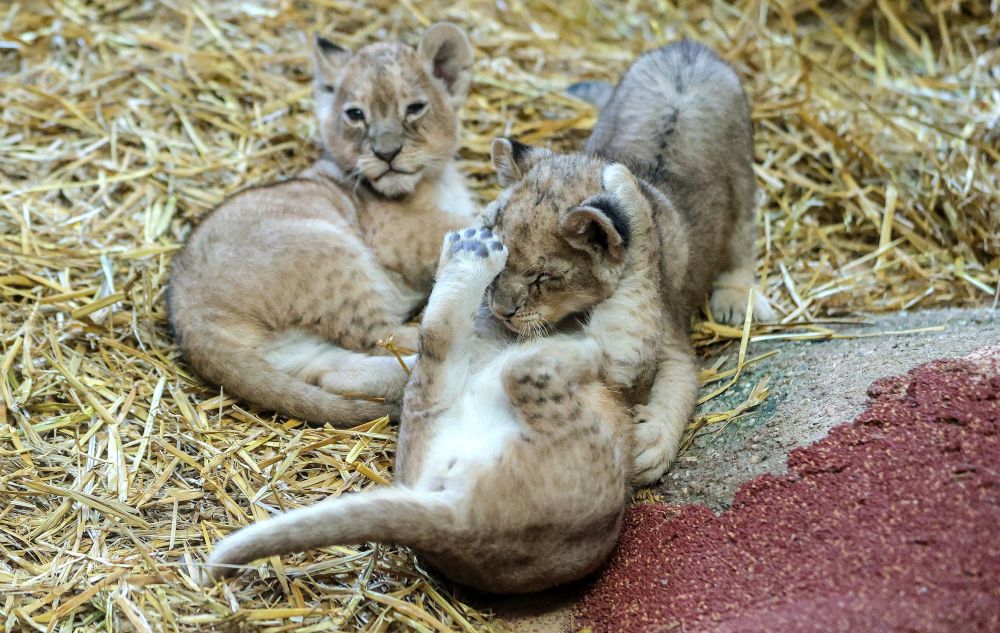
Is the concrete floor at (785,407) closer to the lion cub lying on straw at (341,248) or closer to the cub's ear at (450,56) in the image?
the lion cub lying on straw at (341,248)

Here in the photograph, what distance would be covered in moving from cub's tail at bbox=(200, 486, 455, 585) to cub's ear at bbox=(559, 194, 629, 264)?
4.53 ft

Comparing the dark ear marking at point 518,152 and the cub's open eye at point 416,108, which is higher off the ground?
the dark ear marking at point 518,152

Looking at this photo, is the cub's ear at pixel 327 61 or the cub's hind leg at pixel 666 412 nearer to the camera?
the cub's hind leg at pixel 666 412

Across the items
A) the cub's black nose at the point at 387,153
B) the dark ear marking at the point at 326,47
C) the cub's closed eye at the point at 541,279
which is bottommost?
the cub's black nose at the point at 387,153

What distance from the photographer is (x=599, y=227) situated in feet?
13.5

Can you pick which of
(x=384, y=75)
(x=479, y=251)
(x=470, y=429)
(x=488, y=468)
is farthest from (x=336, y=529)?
(x=384, y=75)

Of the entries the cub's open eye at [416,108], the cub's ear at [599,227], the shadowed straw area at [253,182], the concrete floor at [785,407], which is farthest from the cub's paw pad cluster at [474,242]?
the cub's open eye at [416,108]

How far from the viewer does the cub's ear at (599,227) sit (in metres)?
4.03

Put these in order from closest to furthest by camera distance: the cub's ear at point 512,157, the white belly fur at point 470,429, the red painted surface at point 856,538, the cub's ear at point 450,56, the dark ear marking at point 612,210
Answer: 1. the red painted surface at point 856,538
2. the white belly fur at point 470,429
3. the dark ear marking at point 612,210
4. the cub's ear at point 512,157
5. the cub's ear at point 450,56

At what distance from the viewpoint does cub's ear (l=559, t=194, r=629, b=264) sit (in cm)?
403

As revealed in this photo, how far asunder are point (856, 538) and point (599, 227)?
160 cm

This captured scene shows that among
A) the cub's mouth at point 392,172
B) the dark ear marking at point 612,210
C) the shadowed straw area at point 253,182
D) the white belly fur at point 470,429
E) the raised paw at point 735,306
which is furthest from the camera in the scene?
the cub's mouth at point 392,172

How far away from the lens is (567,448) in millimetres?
3664

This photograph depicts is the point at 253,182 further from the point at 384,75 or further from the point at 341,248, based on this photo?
the point at 341,248
